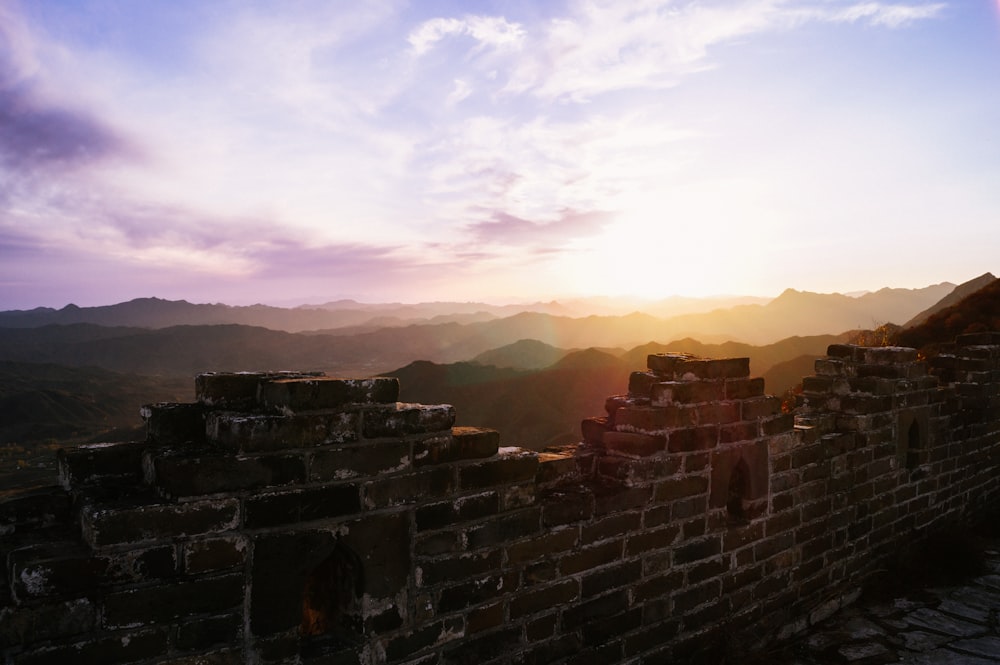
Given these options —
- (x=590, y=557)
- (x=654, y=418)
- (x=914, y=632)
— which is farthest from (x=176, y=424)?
(x=914, y=632)

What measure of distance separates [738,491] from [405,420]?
2.63 m

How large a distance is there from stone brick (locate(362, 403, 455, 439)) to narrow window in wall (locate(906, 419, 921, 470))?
4917mm

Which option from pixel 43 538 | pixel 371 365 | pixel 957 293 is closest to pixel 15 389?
pixel 371 365

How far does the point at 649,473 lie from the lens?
11.0 ft

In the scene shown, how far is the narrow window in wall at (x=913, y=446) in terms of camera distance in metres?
5.40

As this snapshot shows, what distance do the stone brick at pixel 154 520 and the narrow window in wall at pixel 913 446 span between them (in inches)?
228

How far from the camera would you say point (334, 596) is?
8.13ft

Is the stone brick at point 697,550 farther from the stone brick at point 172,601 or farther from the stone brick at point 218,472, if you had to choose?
the stone brick at point 172,601

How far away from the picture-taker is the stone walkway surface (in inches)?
151

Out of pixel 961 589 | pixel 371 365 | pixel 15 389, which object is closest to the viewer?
pixel 961 589

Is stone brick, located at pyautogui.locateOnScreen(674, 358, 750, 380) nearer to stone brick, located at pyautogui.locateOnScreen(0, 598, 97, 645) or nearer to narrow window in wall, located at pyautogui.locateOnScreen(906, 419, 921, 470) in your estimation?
narrow window in wall, located at pyautogui.locateOnScreen(906, 419, 921, 470)

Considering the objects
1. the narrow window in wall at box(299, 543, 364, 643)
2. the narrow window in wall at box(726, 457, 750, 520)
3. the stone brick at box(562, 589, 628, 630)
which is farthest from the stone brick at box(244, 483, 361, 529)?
the narrow window in wall at box(726, 457, 750, 520)

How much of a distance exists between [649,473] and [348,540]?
180 cm

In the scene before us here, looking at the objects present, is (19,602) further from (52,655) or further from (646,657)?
(646,657)
